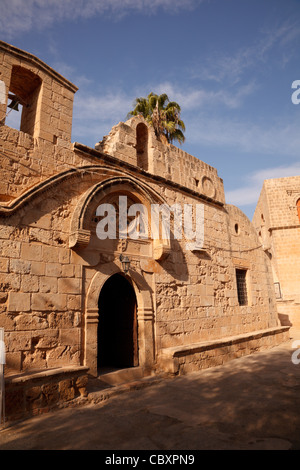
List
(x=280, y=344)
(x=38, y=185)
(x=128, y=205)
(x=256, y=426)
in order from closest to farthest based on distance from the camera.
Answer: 1. (x=256, y=426)
2. (x=38, y=185)
3. (x=128, y=205)
4. (x=280, y=344)

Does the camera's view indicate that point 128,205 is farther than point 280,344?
No

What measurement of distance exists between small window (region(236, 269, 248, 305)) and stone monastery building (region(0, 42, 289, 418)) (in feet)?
1.82

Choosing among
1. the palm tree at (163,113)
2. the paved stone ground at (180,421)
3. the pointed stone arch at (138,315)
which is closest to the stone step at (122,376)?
the pointed stone arch at (138,315)

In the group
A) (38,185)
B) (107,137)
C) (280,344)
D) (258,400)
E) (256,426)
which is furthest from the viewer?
(280,344)

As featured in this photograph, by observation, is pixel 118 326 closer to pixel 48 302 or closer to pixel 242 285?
pixel 48 302

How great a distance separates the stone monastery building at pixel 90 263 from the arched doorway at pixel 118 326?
0.03 metres

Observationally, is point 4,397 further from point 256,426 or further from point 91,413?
point 256,426

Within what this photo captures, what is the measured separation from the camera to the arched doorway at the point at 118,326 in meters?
6.04

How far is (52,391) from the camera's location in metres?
4.00

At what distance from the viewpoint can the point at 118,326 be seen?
6.39m

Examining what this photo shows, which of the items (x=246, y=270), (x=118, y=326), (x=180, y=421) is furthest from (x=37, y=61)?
(x=246, y=270)

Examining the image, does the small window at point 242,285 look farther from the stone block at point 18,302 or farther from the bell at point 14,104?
the bell at point 14,104

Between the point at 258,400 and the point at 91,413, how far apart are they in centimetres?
232

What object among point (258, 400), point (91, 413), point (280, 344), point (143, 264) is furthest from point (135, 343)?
point (280, 344)
